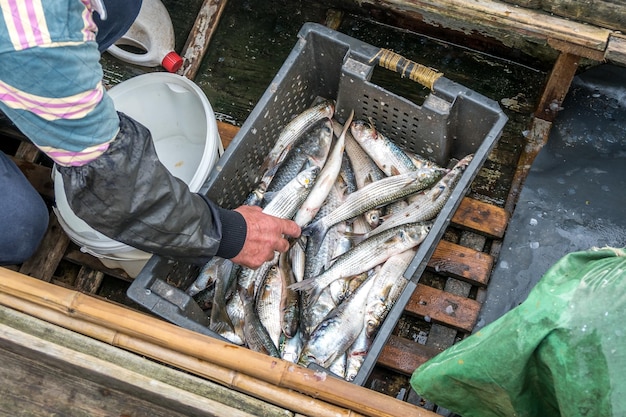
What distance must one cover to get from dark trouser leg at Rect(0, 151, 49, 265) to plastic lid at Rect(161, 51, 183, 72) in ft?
3.46

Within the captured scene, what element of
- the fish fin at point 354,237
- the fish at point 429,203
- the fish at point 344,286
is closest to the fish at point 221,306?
the fish at point 344,286

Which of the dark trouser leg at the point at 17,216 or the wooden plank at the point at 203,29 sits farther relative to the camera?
the wooden plank at the point at 203,29

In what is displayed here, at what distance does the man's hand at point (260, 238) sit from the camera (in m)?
2.77

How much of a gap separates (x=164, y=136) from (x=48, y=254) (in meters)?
0.84

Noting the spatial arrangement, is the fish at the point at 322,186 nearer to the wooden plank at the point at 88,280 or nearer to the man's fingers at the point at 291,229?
the man's fingers at the point at 291,229

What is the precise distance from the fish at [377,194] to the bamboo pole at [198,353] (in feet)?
3.39

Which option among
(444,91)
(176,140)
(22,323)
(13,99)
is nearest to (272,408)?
(22,323)

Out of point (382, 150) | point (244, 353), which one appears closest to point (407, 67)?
point (382, 150)

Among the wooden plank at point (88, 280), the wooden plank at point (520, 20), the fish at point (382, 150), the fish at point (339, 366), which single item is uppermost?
the wooden plank at point (520, 20)

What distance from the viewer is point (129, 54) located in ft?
12.9

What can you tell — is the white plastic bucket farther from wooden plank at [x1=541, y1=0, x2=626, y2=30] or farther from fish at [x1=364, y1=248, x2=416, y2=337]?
wooden plank at [x1=541, y1=0, x2=626, y2=30]

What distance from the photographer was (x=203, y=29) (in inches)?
156

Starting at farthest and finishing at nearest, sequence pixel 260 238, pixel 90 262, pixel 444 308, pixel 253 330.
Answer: pixel 90 262
pixel 444 308
pixel 253 330
pixel 260 238

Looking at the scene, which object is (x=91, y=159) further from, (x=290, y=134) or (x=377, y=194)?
(x=377, y=194)
